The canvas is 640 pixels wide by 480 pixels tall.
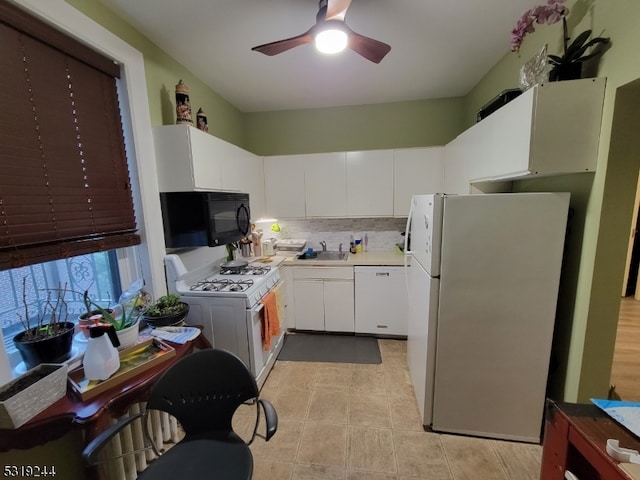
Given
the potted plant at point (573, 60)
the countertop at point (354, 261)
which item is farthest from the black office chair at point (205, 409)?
the potted plant at point (573, 60)

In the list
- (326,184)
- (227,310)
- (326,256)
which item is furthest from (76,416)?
(326,184)

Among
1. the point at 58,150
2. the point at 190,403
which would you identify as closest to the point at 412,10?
the point at 58,150

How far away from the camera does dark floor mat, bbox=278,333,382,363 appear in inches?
102

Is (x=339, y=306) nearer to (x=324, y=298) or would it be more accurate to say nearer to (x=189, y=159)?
(x=324, y=298)

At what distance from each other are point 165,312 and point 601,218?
248 centimetres

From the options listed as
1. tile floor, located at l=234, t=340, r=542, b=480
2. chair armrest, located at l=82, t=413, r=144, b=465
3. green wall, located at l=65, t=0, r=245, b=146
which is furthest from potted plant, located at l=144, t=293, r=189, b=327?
green wall, located at l=65, t=0, r=245, b=146

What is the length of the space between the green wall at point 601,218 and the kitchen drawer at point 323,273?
171cm

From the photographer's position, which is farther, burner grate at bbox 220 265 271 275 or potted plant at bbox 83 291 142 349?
burner grate at bbox 220 265 271 275

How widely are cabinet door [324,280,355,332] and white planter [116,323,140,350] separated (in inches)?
72.0

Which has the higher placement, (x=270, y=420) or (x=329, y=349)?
(x=270, y=420)

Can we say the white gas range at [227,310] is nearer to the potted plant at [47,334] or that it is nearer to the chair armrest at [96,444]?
the potted plant at [47,334]

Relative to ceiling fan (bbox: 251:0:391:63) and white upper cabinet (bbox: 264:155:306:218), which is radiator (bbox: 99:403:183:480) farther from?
white upper cabinet (bbox: 264:155:306:218)

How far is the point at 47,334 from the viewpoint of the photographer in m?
1.21

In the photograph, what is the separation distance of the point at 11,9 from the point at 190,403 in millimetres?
1845
